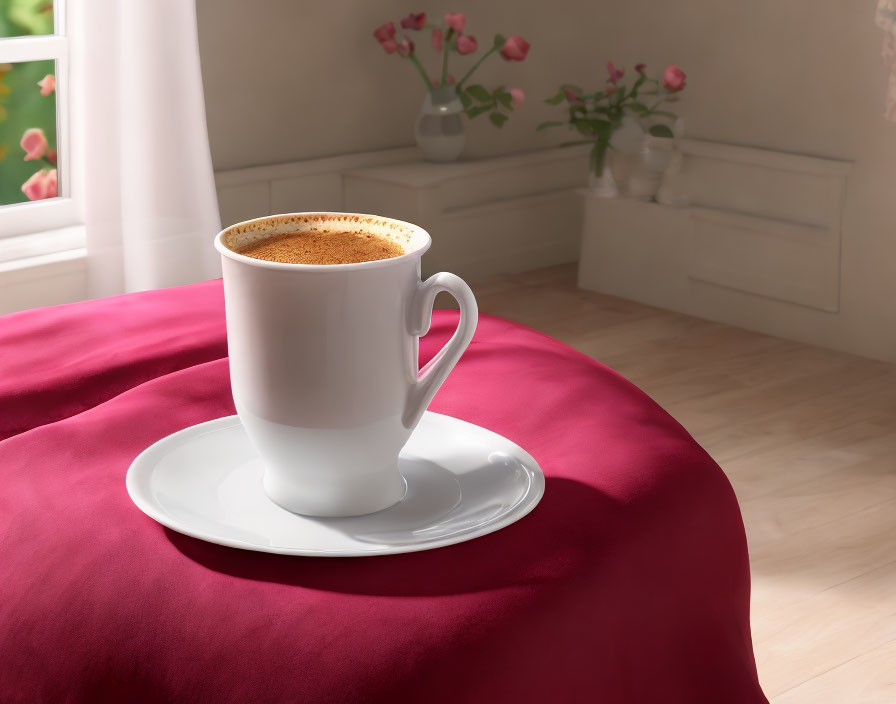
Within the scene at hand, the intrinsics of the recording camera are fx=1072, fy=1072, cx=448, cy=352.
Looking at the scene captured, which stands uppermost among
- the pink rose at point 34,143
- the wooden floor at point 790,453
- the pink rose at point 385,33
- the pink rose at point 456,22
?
the pink rose at point 456,22

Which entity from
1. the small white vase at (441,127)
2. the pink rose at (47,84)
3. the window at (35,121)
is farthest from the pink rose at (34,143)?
the small white vase at (441,127)

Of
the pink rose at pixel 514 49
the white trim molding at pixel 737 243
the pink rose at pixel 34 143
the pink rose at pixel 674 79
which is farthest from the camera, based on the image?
the pink rose at pixel 514 49

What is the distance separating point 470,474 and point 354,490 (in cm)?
10

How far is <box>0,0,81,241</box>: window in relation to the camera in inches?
111

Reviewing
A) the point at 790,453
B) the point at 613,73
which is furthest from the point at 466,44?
the point at 790,453

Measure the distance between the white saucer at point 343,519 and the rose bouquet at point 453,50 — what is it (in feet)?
8.77

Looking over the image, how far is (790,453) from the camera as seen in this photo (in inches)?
94.5

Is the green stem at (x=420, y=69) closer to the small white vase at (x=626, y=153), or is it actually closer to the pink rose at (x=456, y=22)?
the pink rose at (x=456, y=22)

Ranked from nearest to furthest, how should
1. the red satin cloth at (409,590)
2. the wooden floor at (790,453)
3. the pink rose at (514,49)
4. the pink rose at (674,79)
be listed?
the red satin cloth at (409,590)
the wooden floor at (790,453)
the pink rose at (674,79)
the pink rose at (514,49)

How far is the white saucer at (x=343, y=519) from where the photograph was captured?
0.71m

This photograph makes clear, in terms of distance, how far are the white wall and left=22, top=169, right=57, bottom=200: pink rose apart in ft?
1.62

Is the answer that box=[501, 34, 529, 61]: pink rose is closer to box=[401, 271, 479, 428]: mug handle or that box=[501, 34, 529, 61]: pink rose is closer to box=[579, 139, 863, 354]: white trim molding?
box=[579, 139, 863, 354]: white trim molding

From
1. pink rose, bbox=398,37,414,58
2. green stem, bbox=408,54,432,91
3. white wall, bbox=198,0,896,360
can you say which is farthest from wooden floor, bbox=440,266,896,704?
pink rose, bbox=398,37,414,58

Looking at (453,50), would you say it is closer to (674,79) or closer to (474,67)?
(474,67)
